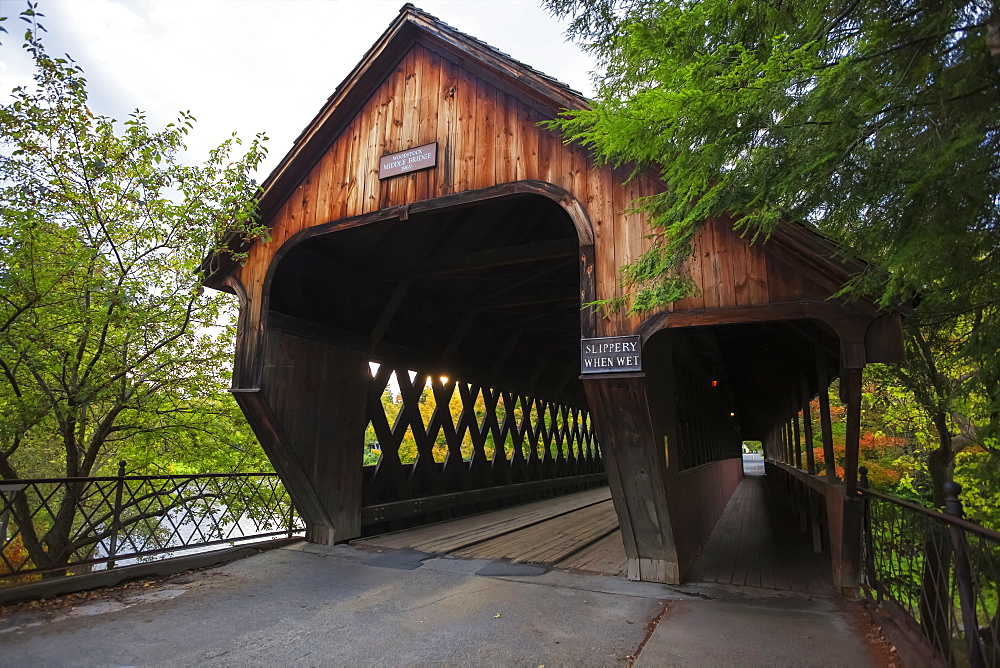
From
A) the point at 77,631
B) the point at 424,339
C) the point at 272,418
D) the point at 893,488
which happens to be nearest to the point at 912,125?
the point at 77,631

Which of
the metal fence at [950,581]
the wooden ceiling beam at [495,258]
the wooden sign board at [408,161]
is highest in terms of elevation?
the wooden sign board at [408,161]

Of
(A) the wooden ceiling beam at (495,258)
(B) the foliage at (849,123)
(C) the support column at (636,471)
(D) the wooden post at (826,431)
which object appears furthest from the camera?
(A) the wooden ceiling beam at (495,258)

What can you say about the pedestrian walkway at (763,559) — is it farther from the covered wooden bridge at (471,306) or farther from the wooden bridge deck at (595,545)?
the covered wooden bridge at (471,306)

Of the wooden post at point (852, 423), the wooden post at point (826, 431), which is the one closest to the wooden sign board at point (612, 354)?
the wooden post at point (852, 423)

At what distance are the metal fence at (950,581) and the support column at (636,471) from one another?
146 centimetres

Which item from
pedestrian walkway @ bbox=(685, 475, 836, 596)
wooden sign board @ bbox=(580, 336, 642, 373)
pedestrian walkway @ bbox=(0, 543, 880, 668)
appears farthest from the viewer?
pedestrian walkway @ bbox=(685, 475, 836, 596)

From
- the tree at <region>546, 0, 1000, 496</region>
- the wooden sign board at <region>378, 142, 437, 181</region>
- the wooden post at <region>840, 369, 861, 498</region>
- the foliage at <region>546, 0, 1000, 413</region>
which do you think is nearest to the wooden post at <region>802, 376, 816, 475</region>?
the wooden post at <region>840, 369, 861, 498</region>

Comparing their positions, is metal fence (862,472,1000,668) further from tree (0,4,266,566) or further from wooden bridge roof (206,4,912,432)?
tree (0,4,266,566)

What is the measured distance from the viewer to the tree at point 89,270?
4.79m

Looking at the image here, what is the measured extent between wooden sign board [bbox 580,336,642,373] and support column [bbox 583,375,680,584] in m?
0.08

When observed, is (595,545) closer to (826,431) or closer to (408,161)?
(826,431)

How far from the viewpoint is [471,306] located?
8445mm

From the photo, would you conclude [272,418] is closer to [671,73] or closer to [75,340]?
[75,340]

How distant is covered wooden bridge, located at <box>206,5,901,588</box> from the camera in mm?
3971
